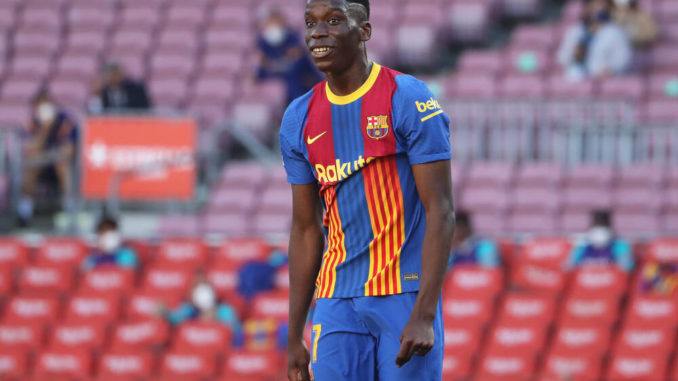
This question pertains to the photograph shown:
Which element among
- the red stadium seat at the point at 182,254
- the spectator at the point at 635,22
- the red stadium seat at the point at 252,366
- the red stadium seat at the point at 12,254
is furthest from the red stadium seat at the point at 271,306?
the spectator at the point at 635,22

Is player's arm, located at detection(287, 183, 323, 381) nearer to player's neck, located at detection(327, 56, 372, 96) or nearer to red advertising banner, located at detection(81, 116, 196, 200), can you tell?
player's neck, located at detection(327, 56, 372, 96)

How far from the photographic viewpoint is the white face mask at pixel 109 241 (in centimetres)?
1313

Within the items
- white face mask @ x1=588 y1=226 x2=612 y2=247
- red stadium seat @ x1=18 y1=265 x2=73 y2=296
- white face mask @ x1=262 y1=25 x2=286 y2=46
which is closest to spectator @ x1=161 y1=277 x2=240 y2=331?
red stadium seat @ x1=18 y1=265 x2=73 y2=296

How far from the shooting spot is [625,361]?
10867 millimetres

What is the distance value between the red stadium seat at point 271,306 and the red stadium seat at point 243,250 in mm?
533

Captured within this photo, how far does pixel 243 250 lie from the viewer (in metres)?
12.9

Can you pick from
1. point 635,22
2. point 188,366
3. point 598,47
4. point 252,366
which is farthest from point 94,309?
point 635,22

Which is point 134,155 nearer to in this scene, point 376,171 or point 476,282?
point 476,282

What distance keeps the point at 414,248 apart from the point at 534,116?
925 cm

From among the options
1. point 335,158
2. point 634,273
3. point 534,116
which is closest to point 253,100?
point 534,116

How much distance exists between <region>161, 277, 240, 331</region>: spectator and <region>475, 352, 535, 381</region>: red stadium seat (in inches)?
85.7

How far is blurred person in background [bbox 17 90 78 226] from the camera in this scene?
14633 millimetres

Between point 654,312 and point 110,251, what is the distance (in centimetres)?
481

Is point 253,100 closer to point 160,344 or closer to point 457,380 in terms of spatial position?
point 160,344
